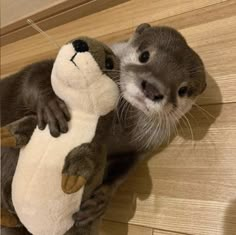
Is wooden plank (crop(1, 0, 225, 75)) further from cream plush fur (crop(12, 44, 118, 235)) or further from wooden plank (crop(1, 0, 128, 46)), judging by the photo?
cream plush fur (crop(12, 44, 118, 235))

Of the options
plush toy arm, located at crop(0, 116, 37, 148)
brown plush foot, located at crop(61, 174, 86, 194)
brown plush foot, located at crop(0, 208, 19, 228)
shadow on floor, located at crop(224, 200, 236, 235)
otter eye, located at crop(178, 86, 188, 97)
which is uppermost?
plush toy arm, located at crop(0, 116, 37, 148)

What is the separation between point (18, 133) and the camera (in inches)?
42.2

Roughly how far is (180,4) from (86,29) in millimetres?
416

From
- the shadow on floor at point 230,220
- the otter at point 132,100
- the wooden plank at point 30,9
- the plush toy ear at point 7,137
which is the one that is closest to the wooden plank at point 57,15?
the wooden plank at point 30,9

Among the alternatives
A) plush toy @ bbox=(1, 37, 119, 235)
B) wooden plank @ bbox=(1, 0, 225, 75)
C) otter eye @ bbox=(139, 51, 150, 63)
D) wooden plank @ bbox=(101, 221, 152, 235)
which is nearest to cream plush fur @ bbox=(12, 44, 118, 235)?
plush toy @ bbox=(1, 37, 119, 235)

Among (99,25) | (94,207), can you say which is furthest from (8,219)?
(99,25)

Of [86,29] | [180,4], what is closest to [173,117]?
[180,4]

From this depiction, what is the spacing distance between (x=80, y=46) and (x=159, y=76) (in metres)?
0.20

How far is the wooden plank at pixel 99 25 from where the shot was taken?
4.69ft

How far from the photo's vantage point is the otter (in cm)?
103

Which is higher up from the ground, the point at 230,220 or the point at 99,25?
the point at 99,25

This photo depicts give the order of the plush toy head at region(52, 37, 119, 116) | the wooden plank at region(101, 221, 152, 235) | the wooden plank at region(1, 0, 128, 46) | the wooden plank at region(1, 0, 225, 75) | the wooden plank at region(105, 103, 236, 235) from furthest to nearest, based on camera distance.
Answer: the wooden plank at region(1, 0, 128, 46) → the wooden plank at region(1, 0, 225, 75) → the wooden plank at region(101, 221, 152, 235) → the wooden plank at region(105, 103, 236, 235) → the plush toy head at region(52, 37, 119, 116)

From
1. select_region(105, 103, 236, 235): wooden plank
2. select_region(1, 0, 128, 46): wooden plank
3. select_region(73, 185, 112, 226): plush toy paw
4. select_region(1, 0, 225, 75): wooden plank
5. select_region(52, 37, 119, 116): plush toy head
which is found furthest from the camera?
select_region(1, 0, 128, 46): wooden plank

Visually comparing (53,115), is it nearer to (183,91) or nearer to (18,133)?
(18,133)
